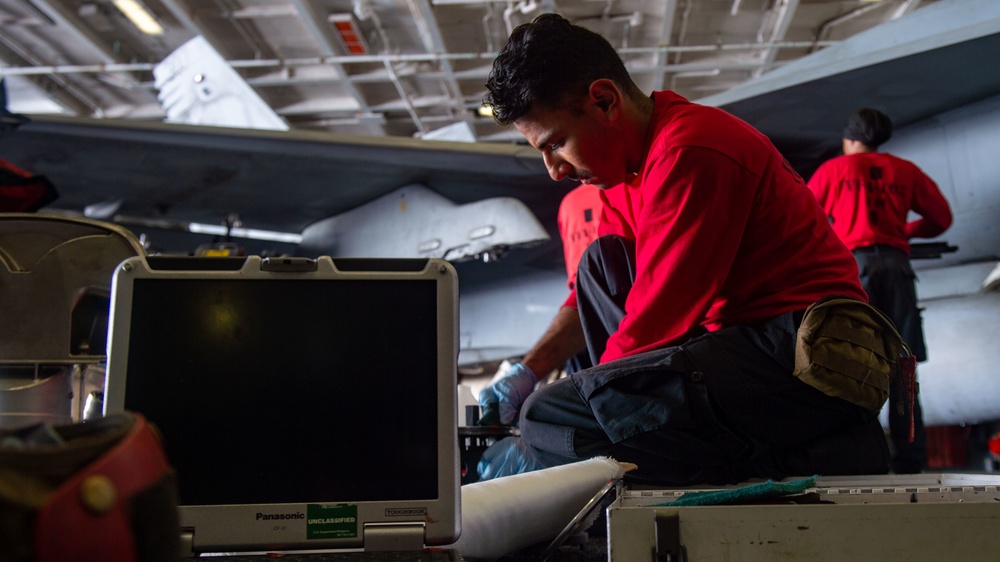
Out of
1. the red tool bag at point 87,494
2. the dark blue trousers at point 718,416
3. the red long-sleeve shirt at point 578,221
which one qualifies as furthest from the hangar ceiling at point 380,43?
the red tool bag at point 87,494

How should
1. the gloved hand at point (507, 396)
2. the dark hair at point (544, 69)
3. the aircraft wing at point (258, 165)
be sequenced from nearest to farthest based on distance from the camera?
the dark hair at point (544, 69) → the gloved hand at point (507, 396) → the aircraft wing at point (258, 165)

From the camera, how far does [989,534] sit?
2.27 feet

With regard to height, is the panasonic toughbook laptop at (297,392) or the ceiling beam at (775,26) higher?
the ceiling beam at (775,26)

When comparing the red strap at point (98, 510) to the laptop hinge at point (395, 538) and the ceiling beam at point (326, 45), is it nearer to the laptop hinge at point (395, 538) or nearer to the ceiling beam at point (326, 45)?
the laptop hinge at point (395, 538)

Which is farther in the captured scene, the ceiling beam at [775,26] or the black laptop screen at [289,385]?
the ceiling beam at [775,26]

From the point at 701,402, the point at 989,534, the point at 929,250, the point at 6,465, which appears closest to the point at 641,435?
the point at 701,402

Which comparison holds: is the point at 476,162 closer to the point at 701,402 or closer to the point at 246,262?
the point at 701,402

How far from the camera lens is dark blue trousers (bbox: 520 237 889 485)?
48.0 inches

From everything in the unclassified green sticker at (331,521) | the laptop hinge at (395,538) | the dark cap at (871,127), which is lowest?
the laptop hinge at (395,538)

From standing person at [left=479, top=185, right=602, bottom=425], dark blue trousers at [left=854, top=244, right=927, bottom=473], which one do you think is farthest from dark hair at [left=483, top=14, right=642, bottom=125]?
dark blue trousers at [left=854, top=244, right=927, bottom=473]

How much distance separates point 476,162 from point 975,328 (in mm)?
2877

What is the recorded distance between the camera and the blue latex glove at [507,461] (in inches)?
57.8

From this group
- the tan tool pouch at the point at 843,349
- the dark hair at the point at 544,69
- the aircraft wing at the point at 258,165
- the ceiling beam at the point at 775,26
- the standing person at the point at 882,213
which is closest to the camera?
the tan tool pouch at the point at 843,349

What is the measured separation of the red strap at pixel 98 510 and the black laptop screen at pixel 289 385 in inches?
16.3
